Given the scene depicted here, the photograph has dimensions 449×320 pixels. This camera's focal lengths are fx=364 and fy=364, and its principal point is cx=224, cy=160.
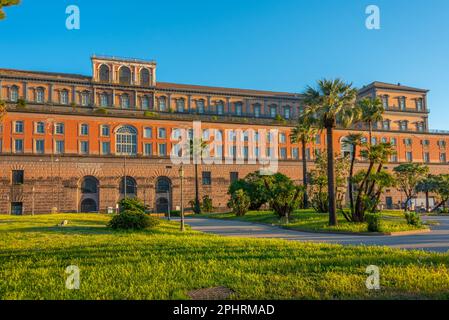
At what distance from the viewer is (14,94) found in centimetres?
7306

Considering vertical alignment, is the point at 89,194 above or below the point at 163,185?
below

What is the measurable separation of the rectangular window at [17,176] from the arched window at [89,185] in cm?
938

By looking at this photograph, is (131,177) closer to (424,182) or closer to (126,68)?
(126,68)

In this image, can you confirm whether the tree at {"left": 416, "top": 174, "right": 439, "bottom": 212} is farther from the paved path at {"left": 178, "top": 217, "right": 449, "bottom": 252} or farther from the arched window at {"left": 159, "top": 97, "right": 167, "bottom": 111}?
the arched window at {"left": 159, "top": 97, "right": 167, "bottom": 111}

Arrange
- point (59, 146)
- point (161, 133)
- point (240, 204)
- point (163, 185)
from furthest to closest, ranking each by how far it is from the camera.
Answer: point (161, 133), point (163, 185), point (59, 146), point (240, 204)

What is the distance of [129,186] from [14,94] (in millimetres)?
31754

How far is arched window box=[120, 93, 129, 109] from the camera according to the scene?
260 feet

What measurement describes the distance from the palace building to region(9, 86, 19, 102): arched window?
0.18 metres

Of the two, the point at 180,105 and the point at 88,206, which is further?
the point at 180,105

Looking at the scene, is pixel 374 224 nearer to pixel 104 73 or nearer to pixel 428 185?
pixel 428 185

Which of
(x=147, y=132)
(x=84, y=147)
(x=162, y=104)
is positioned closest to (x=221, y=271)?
(x=84, y=147)

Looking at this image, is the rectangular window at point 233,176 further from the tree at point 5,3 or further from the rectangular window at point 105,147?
the tree at point 5,3

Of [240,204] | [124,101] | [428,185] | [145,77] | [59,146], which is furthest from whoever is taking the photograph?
[145,77]

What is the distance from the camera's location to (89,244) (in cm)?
1422
